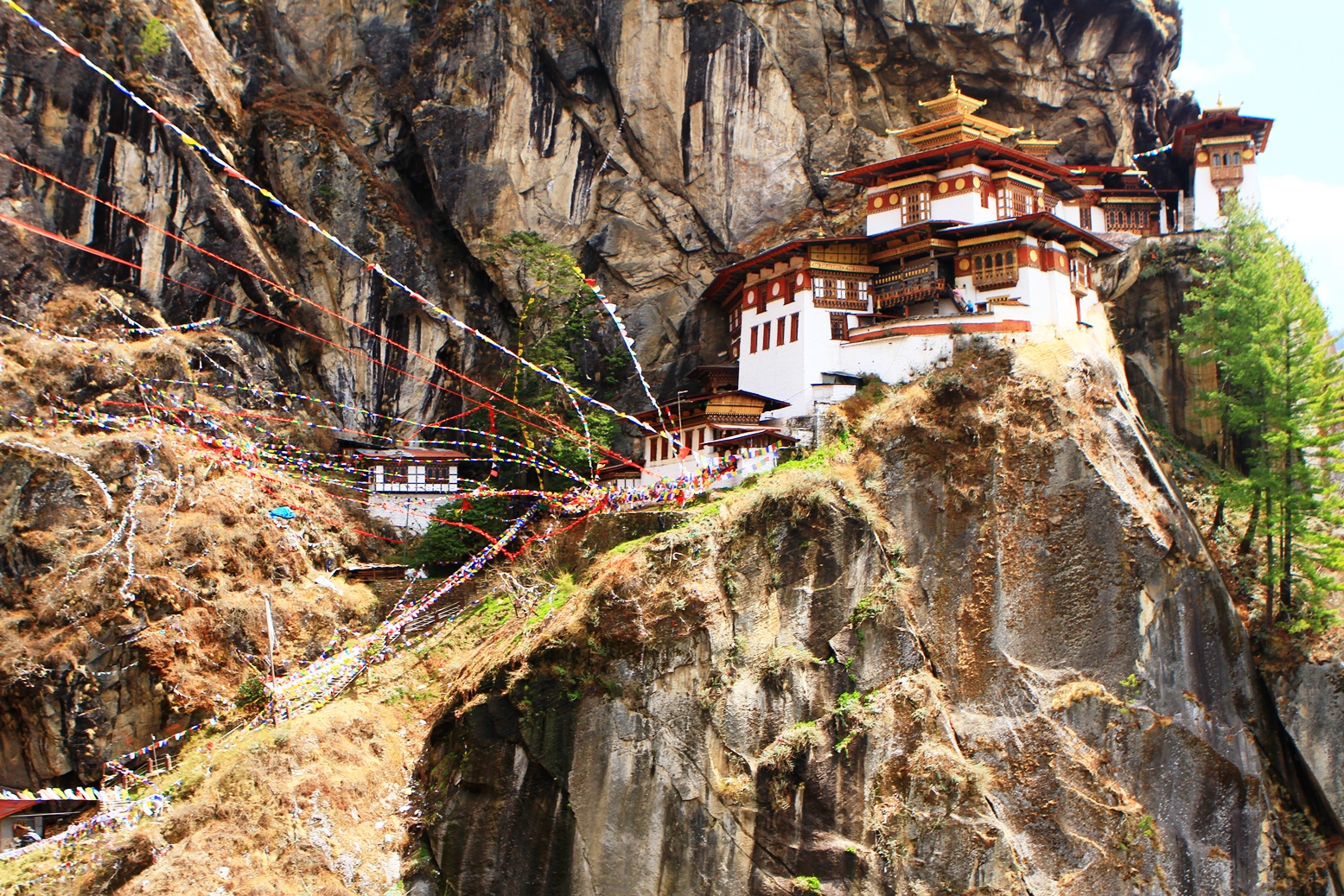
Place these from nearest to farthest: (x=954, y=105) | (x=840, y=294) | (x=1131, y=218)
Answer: (x=840, y=294)
(x=954, y=105)
(x=1131, y=218)

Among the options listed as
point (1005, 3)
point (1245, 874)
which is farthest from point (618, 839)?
point (1005, 3)

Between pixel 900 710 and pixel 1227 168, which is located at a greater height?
pixel 1227 168

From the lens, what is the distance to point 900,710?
25672 mm

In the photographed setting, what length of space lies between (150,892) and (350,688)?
6756 mm

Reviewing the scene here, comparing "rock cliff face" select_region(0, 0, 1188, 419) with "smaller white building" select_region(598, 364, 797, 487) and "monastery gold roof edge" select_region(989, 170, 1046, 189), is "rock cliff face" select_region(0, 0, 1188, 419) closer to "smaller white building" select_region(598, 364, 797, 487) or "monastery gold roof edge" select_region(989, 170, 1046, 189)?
"smaller white building" select_region(598, 364, 797, 487)

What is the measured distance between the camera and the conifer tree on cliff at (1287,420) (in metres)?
27.8

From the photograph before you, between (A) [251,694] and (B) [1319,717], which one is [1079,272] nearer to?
(B) [1319,717]

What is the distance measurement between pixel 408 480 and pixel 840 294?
17485 millimetres

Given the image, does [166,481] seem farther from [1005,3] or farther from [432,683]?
[1005,3]

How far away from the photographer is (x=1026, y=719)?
26.0 meters

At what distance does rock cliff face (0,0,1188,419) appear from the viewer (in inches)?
1619

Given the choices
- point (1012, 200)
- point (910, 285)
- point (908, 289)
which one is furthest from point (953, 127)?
point (908, 289)

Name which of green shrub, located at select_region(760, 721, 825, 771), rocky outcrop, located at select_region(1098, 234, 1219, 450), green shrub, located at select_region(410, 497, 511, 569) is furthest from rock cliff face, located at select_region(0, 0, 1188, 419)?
green shrub, located at select_region(760, 721, 825, 771)

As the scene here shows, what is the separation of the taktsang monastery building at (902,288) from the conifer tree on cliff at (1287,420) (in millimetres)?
6098
